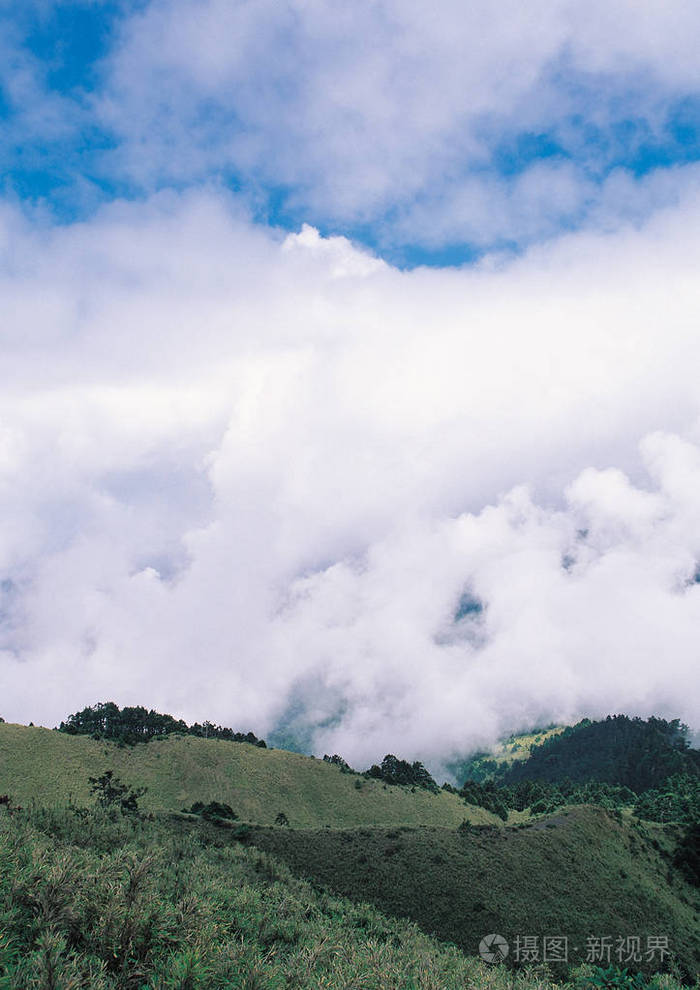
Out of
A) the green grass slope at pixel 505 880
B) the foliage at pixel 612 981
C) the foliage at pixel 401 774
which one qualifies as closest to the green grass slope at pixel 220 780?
the foliage at pixel 401 774

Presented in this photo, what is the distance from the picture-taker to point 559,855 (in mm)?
69625

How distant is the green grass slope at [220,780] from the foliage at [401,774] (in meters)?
7.21

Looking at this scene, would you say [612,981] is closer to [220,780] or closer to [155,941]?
[155,941]

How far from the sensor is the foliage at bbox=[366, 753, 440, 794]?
466 feet

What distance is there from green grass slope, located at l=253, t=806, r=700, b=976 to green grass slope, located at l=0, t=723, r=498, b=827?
5039cm

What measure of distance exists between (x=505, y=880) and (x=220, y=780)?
83.2 meters

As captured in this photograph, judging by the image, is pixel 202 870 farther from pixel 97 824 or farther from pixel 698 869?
pixel 698 869

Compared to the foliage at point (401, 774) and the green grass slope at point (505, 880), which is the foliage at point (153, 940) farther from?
the foliage at point (401, 774)

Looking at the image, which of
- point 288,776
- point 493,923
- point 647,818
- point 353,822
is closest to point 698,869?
point 647,818

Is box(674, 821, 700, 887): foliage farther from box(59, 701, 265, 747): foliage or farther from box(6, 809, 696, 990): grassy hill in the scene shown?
box(59, 701, 265, 747): foliage

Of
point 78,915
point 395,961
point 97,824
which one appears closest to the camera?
point 78,915

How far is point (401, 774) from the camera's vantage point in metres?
157

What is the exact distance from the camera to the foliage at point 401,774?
14219cm

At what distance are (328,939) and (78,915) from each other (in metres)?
8.08
